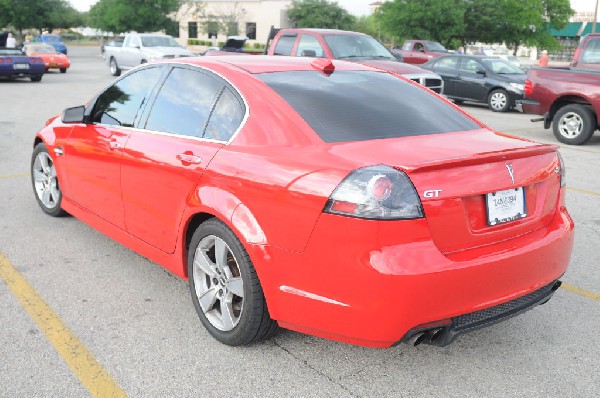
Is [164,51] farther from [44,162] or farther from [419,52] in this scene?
[44,162]

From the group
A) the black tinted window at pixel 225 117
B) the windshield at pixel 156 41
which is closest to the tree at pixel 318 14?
the windshield at pixel 156 41

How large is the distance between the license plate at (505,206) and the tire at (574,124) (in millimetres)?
8623

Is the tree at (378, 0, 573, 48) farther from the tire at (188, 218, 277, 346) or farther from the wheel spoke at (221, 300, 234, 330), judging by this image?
the wheel spoke at (221, 300, 234, 330)

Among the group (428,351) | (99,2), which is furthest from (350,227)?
(99,2)

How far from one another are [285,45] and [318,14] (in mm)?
60464

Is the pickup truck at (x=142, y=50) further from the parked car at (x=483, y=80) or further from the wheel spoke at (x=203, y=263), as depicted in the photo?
the wheel spoke at (x=203, y=263)

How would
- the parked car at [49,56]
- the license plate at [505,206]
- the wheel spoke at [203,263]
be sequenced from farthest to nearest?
the parked car at [49,56] → the wheel spoke at [203,263] → the license plate at [505,206]

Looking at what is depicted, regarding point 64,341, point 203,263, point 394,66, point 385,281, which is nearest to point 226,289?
point 203,263

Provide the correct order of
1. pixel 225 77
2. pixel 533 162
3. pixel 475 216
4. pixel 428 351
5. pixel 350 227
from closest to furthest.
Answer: pixel 350 227 → pixel 475 216 → pixel 533 162 → pixel 428 351 → pixel 225 77

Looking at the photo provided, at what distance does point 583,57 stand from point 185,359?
11593mm

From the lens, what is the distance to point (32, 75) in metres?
22.2

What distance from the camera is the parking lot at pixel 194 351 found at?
307 centimetres

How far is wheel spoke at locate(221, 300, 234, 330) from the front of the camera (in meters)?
3.42

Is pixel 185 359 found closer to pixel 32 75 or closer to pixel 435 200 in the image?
pixel 435 200
